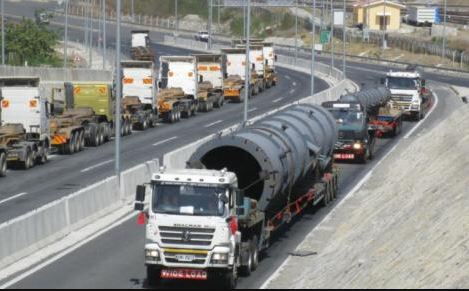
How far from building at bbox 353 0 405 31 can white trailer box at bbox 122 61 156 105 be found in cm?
10892

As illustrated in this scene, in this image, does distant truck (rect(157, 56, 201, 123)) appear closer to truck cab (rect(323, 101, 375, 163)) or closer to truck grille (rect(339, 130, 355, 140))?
truck cab (rect(323, 101, 375, 163))

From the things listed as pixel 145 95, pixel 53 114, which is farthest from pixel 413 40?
pixel 53 114

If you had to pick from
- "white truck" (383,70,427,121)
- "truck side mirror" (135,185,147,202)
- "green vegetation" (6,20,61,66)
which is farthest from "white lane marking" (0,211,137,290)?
"green vegetation" (6,20,61,66)

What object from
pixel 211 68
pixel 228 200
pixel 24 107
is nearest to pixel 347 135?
pixel 24 107

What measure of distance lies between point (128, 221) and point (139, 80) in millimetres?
31984

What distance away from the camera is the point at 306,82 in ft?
359

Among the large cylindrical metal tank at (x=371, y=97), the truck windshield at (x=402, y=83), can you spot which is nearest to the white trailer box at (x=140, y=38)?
the truck windshield at (x=402, y=83)

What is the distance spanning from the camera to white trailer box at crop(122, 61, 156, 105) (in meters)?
67.2

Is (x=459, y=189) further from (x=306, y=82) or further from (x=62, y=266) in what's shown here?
(x=306, y=82)

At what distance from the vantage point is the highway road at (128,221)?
2730 cm

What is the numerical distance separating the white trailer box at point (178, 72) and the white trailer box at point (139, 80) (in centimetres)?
578

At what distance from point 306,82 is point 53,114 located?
5509 cm

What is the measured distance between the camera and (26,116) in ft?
166

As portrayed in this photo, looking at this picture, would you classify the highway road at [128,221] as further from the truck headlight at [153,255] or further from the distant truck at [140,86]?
the distant truck at [140,86]
